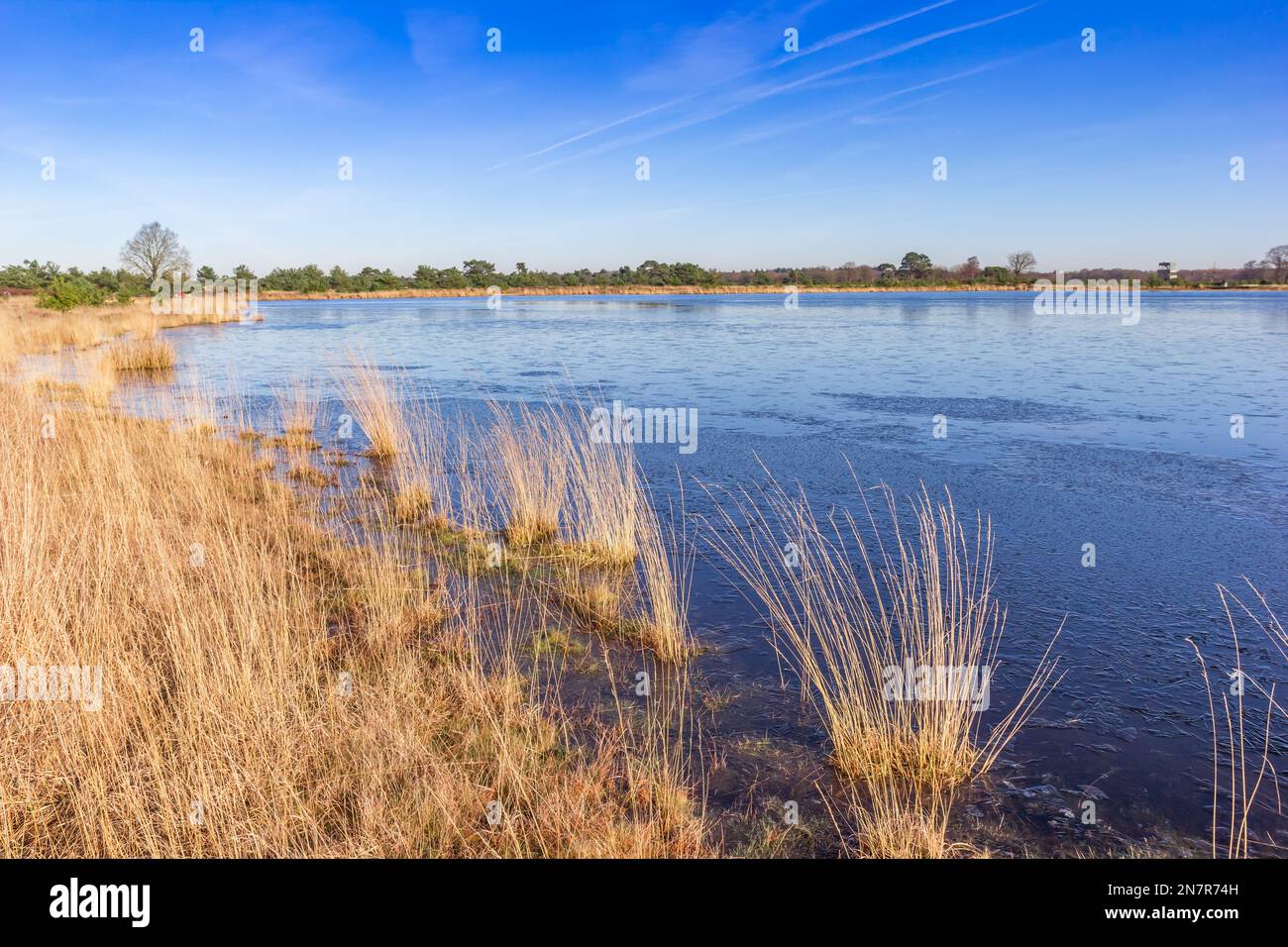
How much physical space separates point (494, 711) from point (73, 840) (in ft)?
5.92

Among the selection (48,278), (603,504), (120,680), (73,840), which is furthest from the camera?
(48,278)

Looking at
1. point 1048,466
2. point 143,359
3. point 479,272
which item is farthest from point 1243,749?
point 479,272

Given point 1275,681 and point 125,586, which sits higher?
point 125,586

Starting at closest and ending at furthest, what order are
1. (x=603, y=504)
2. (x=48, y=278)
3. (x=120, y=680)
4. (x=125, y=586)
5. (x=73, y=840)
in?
(x=73, y=840)
(x=120, y=680)
(x=125, y=586)
(x=603, y=504)
(x=48, y=278)

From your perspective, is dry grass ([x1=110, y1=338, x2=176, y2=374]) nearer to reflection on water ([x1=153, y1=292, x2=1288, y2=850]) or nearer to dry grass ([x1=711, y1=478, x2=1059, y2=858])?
reflection on water ([x1=153, y1=292, x2=1288, y2=850])

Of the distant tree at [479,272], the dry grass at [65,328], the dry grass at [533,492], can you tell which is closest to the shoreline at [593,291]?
the distant tree at [479,272]

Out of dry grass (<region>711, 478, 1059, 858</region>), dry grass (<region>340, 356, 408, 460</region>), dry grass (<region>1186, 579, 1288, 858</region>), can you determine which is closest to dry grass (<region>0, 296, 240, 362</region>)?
dry grass (<region>340, 356, 408, 460</region>)

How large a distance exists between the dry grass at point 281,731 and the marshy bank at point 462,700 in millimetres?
18

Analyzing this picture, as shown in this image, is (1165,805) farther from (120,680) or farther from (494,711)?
(120,680)

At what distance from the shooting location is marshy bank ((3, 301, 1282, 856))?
9.53 ft

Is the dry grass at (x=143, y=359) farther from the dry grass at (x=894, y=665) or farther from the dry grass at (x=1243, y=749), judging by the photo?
the dry grass at (x=1243, y=749)
